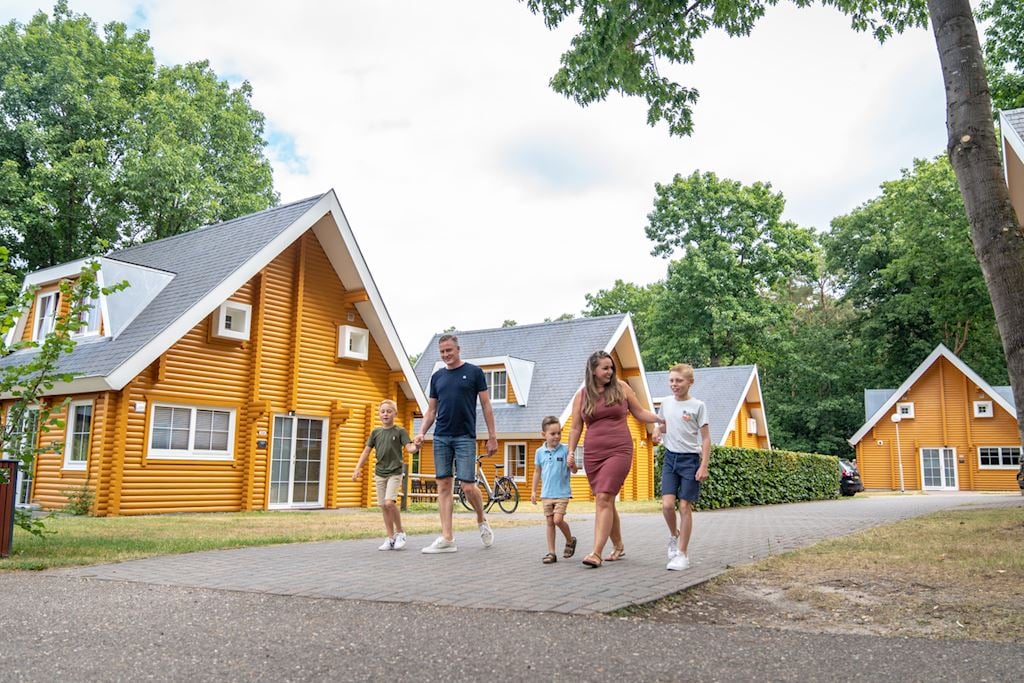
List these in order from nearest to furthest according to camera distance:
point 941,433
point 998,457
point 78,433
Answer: point 78,433 < point 998,457 < point 941,433

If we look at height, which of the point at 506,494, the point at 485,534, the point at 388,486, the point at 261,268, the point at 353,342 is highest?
the point at 261,268

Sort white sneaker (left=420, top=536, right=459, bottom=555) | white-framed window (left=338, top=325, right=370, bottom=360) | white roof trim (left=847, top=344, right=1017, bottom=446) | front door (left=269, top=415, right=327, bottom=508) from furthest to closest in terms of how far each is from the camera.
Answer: white roof trim (left=847, top=344, right=1017, bottom=446) < white-framed window (left=338, top=325, right=370, bottom=360) < front door (left=269, top=415, right=327, bottom=508) < white sneaker (left=420, top=536, right=459, bottom=555)

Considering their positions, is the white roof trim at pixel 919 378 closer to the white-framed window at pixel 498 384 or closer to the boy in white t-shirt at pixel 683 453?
the white-framed window at pixel 498 384

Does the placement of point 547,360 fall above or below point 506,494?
above

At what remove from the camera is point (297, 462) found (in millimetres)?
19406

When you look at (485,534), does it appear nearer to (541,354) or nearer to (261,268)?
(261,268)

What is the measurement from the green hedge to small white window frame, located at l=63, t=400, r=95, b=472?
10.8 meters

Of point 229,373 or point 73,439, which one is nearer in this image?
point 73,439

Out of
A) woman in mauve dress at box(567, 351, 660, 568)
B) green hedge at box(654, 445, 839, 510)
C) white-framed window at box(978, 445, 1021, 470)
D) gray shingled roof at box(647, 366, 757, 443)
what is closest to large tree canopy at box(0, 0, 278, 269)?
green hedge at box(654, 445, 839, 510)

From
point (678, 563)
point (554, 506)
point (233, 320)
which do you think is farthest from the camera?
point (233, 320)

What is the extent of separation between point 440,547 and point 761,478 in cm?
1586

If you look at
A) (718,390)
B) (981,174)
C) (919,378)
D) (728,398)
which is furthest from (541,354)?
(981,174)

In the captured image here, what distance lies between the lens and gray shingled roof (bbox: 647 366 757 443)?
1564 inches

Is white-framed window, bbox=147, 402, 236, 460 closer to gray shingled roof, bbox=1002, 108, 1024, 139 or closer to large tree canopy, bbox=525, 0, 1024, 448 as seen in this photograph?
large tree canopy, bbox=525, 0, 1024, 448
